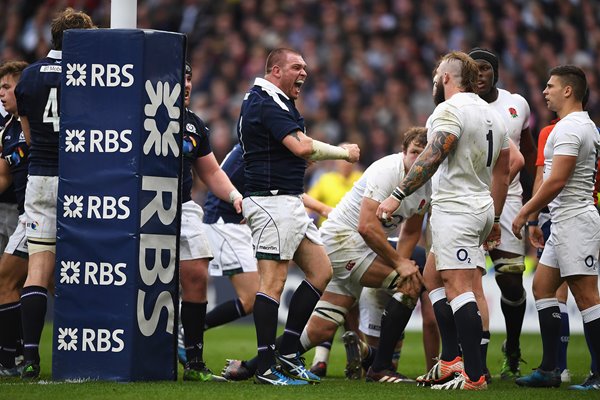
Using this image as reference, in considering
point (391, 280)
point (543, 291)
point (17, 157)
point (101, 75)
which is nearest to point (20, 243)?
point (17, 157)

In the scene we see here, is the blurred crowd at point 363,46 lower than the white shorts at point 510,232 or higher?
higher

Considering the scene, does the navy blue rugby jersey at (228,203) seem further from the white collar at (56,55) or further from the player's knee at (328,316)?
the white collar at (56,55)

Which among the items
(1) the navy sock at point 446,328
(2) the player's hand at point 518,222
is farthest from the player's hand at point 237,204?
(2) the player's hand at point 518,222

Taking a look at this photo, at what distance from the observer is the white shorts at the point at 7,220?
896cm

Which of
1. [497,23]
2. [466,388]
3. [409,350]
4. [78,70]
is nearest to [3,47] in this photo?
[497,23]

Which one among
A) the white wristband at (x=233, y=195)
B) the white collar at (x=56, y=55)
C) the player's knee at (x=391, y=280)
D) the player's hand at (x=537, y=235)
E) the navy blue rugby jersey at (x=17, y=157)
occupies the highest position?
the white collar at (x=56, y=55)

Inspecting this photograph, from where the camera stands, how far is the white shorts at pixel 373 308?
9117 millimetres

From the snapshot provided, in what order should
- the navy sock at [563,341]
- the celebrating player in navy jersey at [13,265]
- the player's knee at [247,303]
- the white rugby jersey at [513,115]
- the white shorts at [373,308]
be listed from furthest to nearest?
the player's knee at [247,303] < the white shorts at [373,308] < the white rugby jersey at [513,115] < the navy sock at [563,341] < the celebrating player in navy jersey at [13,265]

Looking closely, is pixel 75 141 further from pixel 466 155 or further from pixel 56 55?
pixel 466 155

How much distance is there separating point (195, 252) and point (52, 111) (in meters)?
1.51

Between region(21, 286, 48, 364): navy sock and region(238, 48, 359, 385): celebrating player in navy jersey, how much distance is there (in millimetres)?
1593

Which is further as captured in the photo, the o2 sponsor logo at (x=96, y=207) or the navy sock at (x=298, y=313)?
the navy sock at (x=298, y=313)

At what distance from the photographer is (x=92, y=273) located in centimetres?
699

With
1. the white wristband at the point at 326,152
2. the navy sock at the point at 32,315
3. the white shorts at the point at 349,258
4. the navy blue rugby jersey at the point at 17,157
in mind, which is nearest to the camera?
the white wristband at the point at 326,152
